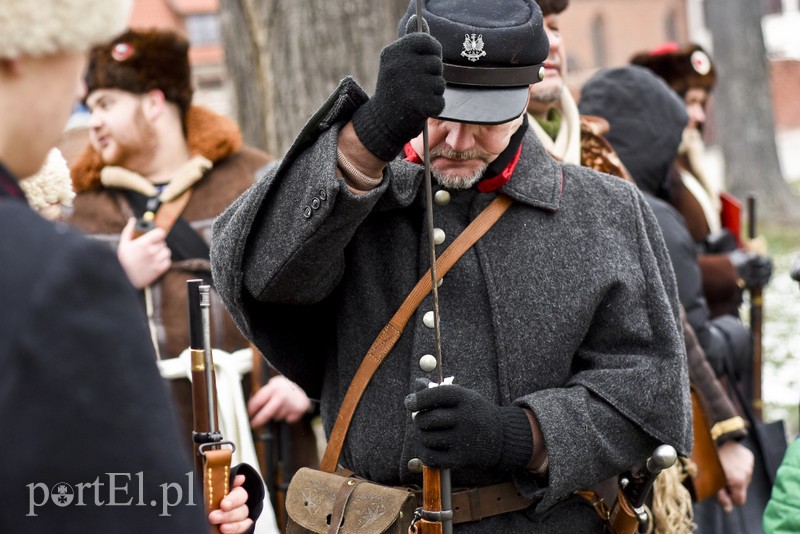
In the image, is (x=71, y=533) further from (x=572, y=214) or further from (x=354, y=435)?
(x=572, y=214)

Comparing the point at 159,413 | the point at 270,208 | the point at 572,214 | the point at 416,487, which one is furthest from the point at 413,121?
the point at 159,413

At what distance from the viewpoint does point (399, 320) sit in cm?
275

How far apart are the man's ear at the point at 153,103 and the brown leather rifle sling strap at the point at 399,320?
2.03 metres

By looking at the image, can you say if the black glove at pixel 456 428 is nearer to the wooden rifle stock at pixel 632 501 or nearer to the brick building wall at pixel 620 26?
the wooden rifle stock at pixel 632 501

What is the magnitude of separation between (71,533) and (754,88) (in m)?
17.9

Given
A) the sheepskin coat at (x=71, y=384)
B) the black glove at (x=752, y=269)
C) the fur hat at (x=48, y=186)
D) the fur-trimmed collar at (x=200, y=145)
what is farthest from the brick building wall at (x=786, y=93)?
the sheepskin coat at (x=71, y=384)

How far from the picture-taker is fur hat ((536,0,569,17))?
4.10 meters

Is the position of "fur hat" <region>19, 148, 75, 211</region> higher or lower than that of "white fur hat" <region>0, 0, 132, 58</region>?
lower

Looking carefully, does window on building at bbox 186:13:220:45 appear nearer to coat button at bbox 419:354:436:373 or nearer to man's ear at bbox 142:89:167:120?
man's ear at bbox 142:89:167:120

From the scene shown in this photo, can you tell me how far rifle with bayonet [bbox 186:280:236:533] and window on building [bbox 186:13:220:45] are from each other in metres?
39.8

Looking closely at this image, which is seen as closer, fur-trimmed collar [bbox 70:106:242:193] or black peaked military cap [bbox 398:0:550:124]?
black peaked military cap [bbox 398:0:550:124]

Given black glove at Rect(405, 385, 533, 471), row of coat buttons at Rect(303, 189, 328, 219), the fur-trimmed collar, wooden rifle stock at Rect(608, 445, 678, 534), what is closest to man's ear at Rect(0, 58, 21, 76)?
row of coat buttons at Rect(303, 189, 328, 219)

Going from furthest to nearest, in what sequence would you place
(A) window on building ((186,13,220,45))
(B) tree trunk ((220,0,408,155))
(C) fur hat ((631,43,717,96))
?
(A) window on building ((186,13,220,45))
(C) fur hat ((631,43,717,96))
(B) tree trunk ((220,0,408,155))

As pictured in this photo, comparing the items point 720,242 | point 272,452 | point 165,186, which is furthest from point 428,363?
point 720,242
